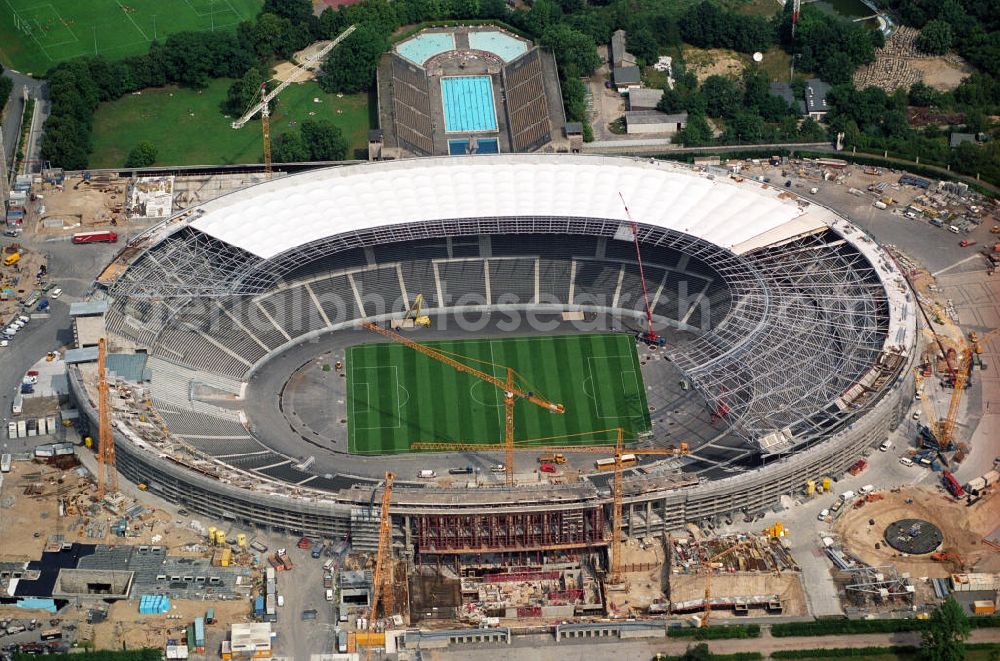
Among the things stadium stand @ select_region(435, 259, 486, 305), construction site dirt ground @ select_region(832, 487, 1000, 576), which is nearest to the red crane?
stadium stand @ select_region(435, 259, 486, 305)

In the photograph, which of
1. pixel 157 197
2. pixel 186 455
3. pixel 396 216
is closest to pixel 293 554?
pixel 186 455

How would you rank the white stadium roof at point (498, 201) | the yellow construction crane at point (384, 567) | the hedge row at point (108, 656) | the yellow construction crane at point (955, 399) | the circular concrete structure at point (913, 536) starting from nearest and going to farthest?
the hedge row at point (108, 656), the yellow construction crane at point (384, 567), the circular concrete structure at point (913, 536), the yellow construction crane at point (955, 399), the white stadium roof at point (498, 201)

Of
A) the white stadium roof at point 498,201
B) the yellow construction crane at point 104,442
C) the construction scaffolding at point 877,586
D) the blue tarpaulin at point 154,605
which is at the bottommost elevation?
the construction scaffolding at point 877,586

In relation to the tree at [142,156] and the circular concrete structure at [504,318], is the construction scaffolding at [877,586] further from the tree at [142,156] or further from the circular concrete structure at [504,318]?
the tree at [142,156]

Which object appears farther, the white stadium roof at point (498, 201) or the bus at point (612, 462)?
the white stadium roof at point (498, 201)

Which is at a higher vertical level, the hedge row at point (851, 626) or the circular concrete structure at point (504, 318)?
the circular concrete structure at point (504, 318)

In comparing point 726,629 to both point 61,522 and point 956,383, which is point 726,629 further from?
point 61,522

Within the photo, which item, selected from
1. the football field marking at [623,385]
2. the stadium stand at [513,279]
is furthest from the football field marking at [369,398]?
the football field marking at [623,385]
